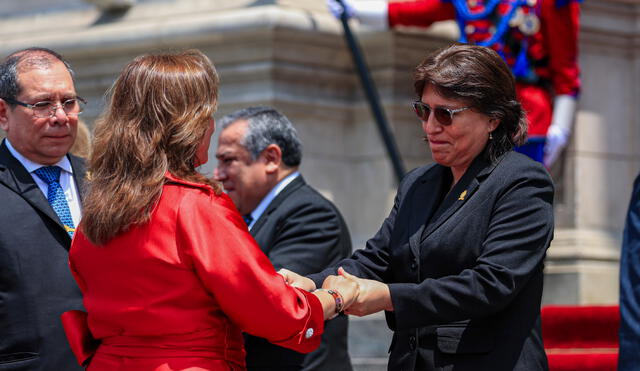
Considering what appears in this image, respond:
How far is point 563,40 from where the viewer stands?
6.37 metres

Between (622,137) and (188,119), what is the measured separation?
176 inches

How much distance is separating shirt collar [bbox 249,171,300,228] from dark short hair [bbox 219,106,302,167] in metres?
0.06

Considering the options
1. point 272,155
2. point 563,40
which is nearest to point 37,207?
point 272,155

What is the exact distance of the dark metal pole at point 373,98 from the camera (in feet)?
21.1

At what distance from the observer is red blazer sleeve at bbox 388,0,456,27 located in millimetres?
6438

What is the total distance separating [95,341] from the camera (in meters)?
3.39

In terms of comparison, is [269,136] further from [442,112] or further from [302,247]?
[442,112]

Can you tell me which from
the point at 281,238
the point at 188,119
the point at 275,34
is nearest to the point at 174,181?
the point at 188,119

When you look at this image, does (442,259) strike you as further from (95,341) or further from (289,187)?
(289,187)

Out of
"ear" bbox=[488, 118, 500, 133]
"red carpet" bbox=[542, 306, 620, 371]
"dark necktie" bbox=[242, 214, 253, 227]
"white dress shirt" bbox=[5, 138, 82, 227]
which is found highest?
"ear" bbox=[488, 118, 500, 133]

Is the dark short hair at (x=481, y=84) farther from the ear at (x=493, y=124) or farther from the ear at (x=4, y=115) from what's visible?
the ear at (x=4, y=115)

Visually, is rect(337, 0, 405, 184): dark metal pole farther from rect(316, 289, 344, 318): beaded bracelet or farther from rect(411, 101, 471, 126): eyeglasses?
rect(316, 289, 344, 318): beaded bracelet

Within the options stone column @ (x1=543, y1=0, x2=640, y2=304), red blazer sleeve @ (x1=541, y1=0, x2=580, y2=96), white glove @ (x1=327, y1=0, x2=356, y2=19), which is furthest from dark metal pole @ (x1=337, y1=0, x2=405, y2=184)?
stone column @ (x1=543, y1=0, x2=640, y2=304)

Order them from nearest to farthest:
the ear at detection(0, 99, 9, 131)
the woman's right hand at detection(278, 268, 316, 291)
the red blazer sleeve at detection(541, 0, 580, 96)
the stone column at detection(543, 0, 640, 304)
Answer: the woman's right hand at detection(278, 268, 316, 291) → the ear at detection(0, 99, 9, 131) → the red blazer sleeve at detection(541, 0, 580, 96) → the stone column at detection(543, 0, 640, 304)
